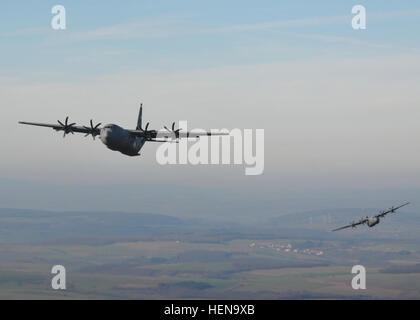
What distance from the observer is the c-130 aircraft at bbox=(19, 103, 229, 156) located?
10931cm

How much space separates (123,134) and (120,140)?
56.4 inches

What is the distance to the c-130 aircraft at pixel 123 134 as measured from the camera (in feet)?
359

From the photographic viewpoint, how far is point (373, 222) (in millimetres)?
161000

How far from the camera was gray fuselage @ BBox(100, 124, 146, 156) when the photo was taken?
109 metres

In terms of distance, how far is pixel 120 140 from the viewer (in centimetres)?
11094

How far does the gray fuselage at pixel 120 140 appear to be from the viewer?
108812mm

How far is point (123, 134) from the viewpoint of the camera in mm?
111812
